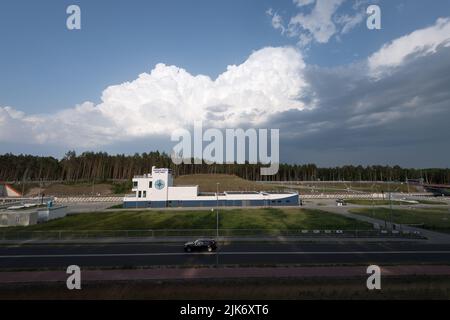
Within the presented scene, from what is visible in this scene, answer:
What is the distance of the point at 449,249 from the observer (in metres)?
29.7

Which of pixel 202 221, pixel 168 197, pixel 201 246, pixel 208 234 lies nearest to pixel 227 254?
pixel 201 246

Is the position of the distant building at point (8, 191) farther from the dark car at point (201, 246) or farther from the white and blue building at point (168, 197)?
the dark car at point (201, 246)

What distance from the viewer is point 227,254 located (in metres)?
27.9

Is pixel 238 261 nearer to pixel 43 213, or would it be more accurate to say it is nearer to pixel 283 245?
pixel 283 245

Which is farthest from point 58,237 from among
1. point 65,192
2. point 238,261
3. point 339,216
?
point 65,192

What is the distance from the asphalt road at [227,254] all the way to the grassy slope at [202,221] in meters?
10.2

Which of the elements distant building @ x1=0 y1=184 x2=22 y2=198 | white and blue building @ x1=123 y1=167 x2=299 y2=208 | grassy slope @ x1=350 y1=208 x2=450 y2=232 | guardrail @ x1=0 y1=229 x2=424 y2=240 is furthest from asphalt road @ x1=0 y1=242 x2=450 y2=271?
distant building @ x1=0 y1=184 x2=22 y2=198

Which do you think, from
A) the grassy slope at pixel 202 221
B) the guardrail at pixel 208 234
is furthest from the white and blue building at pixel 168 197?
the guardrail at pixel 208 234

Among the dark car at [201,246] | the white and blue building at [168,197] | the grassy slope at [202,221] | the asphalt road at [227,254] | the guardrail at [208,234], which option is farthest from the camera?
the white and blue building at [168,197]

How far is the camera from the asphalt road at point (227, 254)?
82.3ft

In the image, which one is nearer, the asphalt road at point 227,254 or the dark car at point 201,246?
the asphalt road at point 227,254

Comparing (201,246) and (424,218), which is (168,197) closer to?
(201,246)

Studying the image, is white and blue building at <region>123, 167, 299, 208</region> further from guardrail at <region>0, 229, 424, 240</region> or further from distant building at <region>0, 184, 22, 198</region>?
distant building at <region>0, 184, 22, 198</region>
